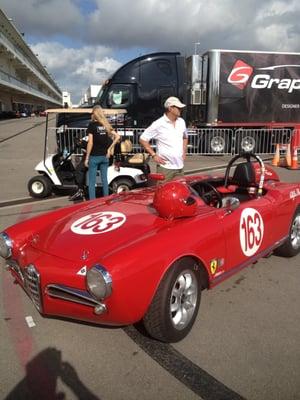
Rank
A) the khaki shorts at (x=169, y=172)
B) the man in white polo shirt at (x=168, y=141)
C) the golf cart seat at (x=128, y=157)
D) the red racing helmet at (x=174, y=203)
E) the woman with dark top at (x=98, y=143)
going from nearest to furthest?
the red racing helmet at (x=174, y=203), the man in white polo shirt at (x=168, y=141), the khaki shorts at (x=169, y=172), the woman with dark top at (x=98, y=143), the golf cart seat at (x=128, y=157)

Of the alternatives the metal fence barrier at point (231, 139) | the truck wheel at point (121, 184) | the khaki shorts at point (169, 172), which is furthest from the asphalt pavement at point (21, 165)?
the khaki shorts at point (169, 172)

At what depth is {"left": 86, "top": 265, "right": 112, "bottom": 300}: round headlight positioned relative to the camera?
2748 mm

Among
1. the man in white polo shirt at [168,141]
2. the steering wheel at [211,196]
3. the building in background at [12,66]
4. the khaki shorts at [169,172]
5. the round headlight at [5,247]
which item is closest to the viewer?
the round headlight at [5,247]

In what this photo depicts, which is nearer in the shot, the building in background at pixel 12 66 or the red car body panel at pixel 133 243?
the red car body panel at pixel 133 243

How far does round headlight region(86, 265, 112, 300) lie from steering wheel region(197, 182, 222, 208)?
169cm

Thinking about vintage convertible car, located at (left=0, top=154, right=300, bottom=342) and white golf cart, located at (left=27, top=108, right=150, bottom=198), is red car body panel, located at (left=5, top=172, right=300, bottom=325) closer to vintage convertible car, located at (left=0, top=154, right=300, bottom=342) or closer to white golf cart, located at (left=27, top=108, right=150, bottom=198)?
vintage convertible car, located at (left=0, top=154, right=300, bottom=342)

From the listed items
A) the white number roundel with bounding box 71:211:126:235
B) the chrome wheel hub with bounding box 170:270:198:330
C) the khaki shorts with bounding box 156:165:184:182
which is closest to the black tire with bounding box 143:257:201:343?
the chrome wheel hub with bounding box 170:270:198:330

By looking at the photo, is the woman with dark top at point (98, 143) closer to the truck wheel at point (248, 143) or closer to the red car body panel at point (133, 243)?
the red car body panel at point (133, 243)

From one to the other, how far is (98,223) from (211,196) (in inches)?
52.7

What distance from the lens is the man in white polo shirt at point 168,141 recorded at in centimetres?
526

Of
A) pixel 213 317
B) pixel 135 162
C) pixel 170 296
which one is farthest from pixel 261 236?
pixel 135 162

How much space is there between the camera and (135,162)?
8.49m

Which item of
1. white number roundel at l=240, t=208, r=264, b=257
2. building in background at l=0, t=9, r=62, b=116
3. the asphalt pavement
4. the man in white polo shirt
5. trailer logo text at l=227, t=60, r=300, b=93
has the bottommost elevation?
the asphalt pavement

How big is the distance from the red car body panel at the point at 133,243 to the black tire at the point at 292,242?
291 mm
